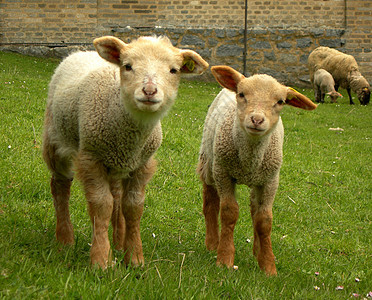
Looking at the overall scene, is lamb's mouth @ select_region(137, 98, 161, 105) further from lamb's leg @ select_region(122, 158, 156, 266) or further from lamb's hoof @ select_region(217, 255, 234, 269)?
lamb's hoof @ select_region(217, 255, 234, 269)

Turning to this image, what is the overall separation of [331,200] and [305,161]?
167cm

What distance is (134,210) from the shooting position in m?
3.68

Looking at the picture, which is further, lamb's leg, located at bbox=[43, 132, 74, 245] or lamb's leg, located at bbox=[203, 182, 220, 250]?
lamb's leg, located at bbox=[203, 182, 220, 250]

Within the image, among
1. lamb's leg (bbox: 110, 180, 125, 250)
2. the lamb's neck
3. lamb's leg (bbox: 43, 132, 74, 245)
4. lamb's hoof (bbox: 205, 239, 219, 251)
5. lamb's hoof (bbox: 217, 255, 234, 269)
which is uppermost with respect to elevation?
the lamb's neck

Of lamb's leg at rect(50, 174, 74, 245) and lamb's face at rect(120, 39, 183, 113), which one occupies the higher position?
lamb's face at rect(120, 39, 183, 113)

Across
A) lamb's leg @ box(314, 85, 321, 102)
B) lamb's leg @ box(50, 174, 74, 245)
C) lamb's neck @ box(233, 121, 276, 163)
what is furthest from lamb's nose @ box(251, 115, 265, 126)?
lamb's leg @ box(314, 85, 321, 102)

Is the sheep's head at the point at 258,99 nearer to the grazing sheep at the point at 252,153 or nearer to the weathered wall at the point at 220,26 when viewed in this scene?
the grazing sheep at the point at 252,153

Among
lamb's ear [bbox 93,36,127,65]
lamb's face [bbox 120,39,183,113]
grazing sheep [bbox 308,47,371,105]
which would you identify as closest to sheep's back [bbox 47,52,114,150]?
lamb's ear [bbox 93,36,127,65]

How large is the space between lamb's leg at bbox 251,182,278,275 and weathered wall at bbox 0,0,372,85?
586 inches

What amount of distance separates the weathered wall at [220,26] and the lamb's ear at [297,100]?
48.4ft

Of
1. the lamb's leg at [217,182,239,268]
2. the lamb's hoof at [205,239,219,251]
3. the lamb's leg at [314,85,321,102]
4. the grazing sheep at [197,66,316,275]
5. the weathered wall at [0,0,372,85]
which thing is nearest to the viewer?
the grazing sheep at [197,66,316,275]

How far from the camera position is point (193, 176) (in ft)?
20.7

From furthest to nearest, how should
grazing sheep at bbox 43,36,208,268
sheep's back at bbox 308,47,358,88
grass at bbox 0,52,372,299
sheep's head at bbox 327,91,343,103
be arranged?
1. sheep's back at bbox 308,47,358,88
2. sheep's head at bbox 327,91,343,103
3. grazing sheep at bbox 43,36,208,268
4. grass at bbox 0,52,372,299

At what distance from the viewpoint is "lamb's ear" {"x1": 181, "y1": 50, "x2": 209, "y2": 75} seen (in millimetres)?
3479
